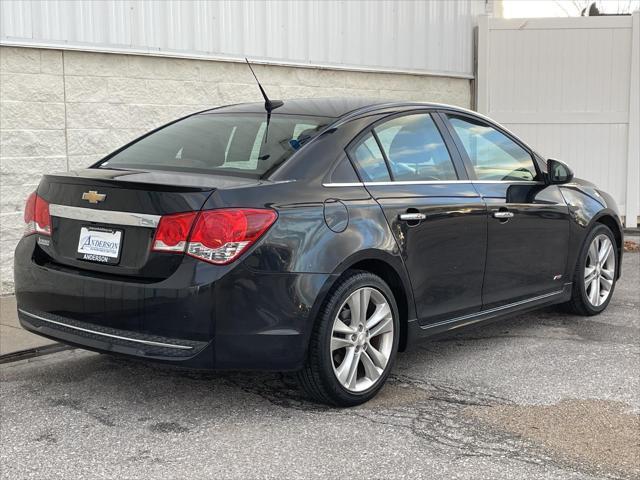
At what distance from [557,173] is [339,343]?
2.43 m

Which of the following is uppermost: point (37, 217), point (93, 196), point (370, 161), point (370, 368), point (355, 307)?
point (370, 161)

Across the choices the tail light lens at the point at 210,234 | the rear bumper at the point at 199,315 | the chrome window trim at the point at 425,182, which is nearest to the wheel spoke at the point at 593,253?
the chrome window trim at the point at 425,182

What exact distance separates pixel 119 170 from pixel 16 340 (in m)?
1.68

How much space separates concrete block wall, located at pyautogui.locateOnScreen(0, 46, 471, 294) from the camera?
6.95 metres

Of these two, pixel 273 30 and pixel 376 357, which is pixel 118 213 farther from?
pixel 273 30

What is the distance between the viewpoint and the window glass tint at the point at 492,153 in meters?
5.42

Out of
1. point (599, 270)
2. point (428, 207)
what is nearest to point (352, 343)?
point (428, 207)

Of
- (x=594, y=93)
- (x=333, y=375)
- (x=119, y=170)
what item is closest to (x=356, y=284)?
(x=333, y=375)

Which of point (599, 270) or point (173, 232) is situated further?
point (599, 270)

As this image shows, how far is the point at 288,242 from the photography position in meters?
4.03

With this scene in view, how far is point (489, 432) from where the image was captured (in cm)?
407

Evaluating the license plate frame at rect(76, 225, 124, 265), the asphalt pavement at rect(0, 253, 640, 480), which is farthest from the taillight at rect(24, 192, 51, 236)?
the asphalt pavement at rect(0, 253, 640, 480)

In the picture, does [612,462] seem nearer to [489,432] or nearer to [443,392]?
[489,432]

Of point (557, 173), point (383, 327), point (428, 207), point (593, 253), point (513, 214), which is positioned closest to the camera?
point (383, 327)
